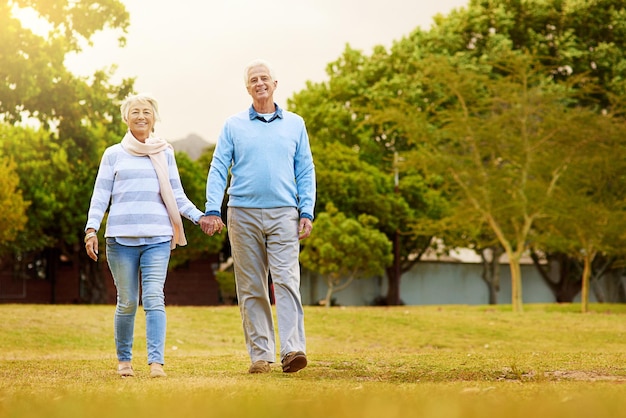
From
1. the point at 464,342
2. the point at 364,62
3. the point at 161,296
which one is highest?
the point at 364,62

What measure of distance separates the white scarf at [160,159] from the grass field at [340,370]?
128 centimetres

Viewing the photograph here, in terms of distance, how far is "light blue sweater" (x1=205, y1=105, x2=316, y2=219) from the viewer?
7.87 m

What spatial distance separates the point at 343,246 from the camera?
36719mm

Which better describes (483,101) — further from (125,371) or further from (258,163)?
(125,371)

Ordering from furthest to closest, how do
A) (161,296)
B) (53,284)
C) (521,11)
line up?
1. (53,284)
2. (521,11)
3. (161,296)

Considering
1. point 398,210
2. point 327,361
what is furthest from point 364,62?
point 327,361

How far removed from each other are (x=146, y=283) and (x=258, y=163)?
1272 millimetres

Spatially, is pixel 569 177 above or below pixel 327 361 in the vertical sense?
above

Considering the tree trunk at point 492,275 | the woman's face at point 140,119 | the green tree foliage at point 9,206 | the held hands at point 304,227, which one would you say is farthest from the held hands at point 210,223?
the tree trunk at point 492,275

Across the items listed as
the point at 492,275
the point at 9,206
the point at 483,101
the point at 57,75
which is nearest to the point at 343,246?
the point at 483,101

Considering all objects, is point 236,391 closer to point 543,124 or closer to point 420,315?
point 420,315

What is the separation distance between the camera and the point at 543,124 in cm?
2791

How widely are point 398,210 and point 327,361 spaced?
3158 centimetres

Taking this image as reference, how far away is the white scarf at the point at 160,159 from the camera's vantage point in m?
7.75
